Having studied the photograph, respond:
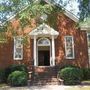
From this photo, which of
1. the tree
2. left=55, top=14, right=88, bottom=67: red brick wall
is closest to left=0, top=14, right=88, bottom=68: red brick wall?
left=55, top=14, right=88, bottom=67: red brick wall

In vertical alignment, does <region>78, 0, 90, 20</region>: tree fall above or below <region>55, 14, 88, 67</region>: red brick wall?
above

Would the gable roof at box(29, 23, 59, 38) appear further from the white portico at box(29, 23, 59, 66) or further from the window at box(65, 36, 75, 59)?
the window at box(65, 36, 75, 59)

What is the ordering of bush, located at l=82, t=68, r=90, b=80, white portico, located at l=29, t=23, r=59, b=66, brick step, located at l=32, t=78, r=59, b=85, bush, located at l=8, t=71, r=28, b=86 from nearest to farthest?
bush, located at l=8, t=71, r=28, b=86
brick step, located at l=32, t=78, r=59, b=85
bush, located at l=82, t=68, r=90, b=80
white portico, located at l=29, t=23, r=59, b=66

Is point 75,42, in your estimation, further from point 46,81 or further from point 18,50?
point 46,81

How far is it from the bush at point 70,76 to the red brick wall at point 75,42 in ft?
15.4

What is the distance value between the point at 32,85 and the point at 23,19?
18.3ft

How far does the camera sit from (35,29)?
28.0 m

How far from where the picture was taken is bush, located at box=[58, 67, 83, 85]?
925 inches

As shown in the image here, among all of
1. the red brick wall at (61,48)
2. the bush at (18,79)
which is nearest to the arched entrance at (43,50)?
the red brick wall at (61,48)

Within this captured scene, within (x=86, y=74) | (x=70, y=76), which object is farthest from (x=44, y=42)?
(x=70, y=76)

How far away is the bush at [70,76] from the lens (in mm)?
23484

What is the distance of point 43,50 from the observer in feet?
103

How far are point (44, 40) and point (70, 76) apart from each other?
23.1ft

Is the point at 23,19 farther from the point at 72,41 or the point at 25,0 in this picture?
the point at 72,41
